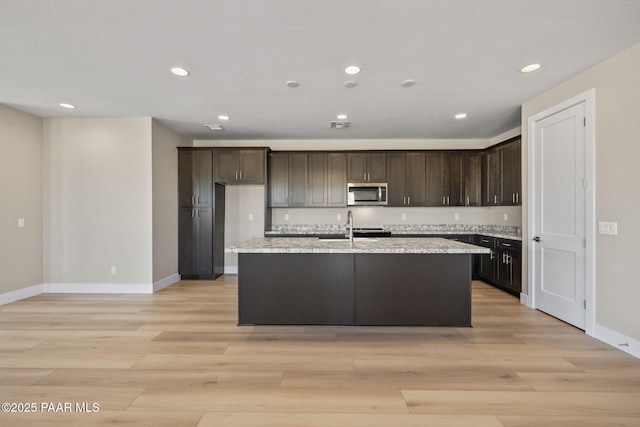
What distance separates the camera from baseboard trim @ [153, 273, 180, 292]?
4705 millimetres

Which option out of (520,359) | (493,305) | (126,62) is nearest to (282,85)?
(126,62)

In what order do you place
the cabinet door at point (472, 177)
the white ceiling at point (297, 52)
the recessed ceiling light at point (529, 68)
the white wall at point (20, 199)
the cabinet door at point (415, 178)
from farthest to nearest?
the cabinet door at point (415, 178) → the cabinet door at point (472, 177) → the white wall at point (20, 199) → the recessed ceiling light at point (529, 68) → the white ceiling at point (297, 52)

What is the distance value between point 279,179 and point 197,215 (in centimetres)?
166

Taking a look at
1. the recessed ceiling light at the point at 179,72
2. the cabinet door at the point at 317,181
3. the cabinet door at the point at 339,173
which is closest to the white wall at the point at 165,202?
the recessed ceiling light at the point at 179,72

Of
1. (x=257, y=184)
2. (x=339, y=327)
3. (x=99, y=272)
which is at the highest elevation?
(x=257, y=184)

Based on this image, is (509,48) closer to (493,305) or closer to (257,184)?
(493,305)

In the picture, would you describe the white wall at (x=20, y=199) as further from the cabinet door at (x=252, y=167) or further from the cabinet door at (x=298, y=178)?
the cabinet door at (x=298, y=178)

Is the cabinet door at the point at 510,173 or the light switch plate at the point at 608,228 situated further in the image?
the cabinet door at the point at 510,173

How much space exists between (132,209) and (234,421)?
155 inches

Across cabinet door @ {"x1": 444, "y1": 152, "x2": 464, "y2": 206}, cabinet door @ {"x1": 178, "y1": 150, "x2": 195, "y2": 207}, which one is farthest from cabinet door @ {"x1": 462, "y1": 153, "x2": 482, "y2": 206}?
cabinet door @ {"x1": 178, "y1": 150, "x2": 195, "y2": 207}

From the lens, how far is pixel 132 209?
4.59m

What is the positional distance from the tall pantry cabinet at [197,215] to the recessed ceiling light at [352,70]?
133 inches

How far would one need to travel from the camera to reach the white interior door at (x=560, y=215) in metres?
3.13

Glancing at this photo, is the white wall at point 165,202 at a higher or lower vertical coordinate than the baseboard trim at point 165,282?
higher
